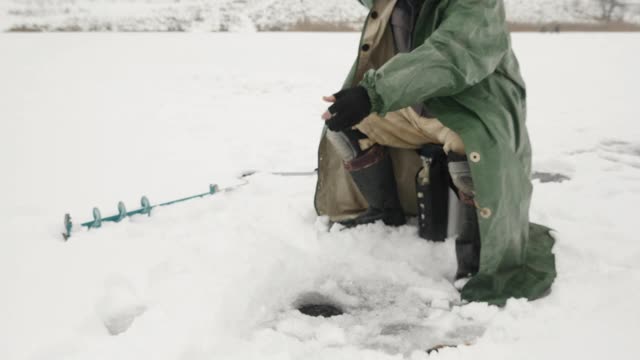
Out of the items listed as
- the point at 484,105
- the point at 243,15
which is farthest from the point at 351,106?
the point at 243,15

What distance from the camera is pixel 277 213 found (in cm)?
281

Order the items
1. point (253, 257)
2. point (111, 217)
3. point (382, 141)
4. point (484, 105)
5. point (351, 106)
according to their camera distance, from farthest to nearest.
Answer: point (111, 217), point (382, 141), point (253, 257), point (484, 105), point (351, 106)

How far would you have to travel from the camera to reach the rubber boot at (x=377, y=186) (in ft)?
8.29

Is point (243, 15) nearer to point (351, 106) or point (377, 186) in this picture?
point (377, 186)

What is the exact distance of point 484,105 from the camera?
1.95m

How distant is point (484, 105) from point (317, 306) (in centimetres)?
94

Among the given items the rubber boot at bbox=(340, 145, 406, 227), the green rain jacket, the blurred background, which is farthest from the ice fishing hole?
the blurred background

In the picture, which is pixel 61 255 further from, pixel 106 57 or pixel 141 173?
pixel 106 57

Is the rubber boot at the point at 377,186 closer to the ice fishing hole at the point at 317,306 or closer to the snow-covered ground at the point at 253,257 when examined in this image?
the snow-covered ground at the point at 253,257

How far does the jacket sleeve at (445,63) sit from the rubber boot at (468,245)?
1.68 feet

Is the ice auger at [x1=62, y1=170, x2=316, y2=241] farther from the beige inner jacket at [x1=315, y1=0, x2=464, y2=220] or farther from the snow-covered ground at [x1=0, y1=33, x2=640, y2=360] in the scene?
the beige inner jacket at [x1=315, y1=0, x2=464, y2=220]

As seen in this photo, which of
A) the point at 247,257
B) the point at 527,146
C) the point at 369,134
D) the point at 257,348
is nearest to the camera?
the point at 257,348

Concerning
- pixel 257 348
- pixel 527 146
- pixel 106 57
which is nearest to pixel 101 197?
pixel 257 348

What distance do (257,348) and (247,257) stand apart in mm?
600
